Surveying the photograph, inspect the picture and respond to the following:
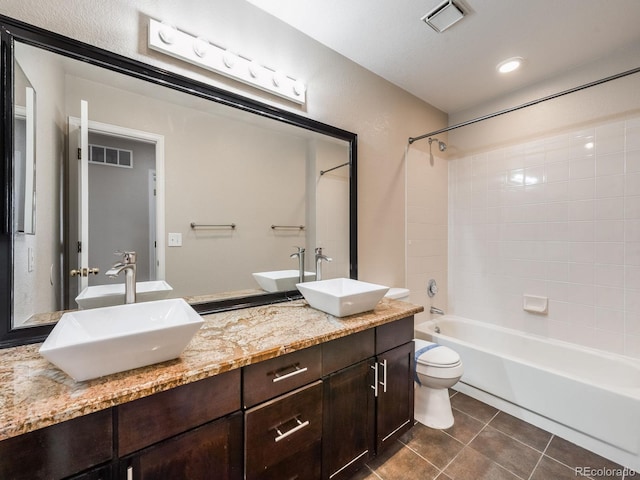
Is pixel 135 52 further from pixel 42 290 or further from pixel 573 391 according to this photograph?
pixel 573 391

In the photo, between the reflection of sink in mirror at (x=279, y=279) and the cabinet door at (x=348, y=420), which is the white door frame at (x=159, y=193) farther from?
the cabinet door at (x=348, y=420)

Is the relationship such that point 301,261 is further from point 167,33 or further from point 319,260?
point 167,33

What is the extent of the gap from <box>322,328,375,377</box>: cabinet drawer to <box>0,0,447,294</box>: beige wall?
84 cm

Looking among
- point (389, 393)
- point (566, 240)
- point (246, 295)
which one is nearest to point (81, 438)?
point (246, 295)

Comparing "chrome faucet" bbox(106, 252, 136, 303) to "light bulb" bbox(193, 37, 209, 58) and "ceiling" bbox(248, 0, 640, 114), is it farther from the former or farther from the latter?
"ceiling" bbox(248, 0, 640, 114)

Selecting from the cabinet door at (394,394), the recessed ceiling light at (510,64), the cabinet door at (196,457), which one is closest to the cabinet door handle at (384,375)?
the cabinet door at (394,394)

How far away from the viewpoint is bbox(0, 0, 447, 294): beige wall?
3.91 ft

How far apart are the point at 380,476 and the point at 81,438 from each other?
141 centimetres

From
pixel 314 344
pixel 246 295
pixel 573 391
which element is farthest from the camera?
pixel 573 391

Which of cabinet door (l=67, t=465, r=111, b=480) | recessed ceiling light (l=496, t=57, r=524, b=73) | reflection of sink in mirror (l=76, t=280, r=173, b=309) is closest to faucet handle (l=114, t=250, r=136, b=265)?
reflection of sink in mirror (l=76, t=280, r=173, b=309)

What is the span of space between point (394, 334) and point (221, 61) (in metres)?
1.73

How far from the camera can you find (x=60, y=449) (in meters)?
0.73

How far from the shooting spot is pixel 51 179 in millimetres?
1137

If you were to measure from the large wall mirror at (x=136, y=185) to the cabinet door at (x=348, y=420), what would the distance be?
64 cm
